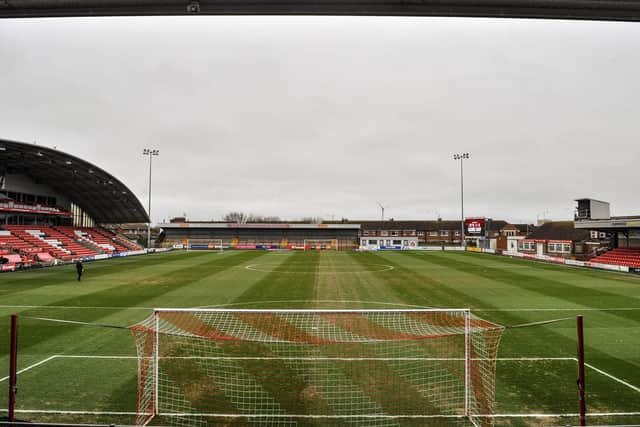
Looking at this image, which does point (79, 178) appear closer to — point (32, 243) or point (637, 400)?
point (32, 243)

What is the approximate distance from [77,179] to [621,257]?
6304 cm

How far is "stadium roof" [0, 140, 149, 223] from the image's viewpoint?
3756 centimetres

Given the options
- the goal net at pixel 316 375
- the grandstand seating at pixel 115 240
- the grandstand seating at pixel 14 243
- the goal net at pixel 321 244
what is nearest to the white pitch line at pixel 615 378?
the goal net at pixel 316 375

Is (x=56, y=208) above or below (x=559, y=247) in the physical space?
above

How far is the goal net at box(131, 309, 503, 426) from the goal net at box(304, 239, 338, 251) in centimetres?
6316

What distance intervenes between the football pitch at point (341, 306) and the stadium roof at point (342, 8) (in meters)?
6.49

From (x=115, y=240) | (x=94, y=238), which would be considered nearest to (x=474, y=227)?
(x=115, y=240)

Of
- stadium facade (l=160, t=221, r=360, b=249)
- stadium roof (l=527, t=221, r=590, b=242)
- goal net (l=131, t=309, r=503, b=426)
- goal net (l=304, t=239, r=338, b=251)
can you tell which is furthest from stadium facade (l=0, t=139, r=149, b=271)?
stadium roof (l=527, t=221, r=590, b=242)

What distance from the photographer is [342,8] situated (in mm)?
4098

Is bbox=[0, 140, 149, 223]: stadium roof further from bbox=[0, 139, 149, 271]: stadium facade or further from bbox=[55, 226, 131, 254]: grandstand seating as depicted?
bbox=[55, 226, 131, 254]: grandstand seating

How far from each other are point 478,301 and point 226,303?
40.3ft

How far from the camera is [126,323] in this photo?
13727mm

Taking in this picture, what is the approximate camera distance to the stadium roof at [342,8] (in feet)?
13.0

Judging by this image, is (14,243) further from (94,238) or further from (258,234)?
(258,234)
